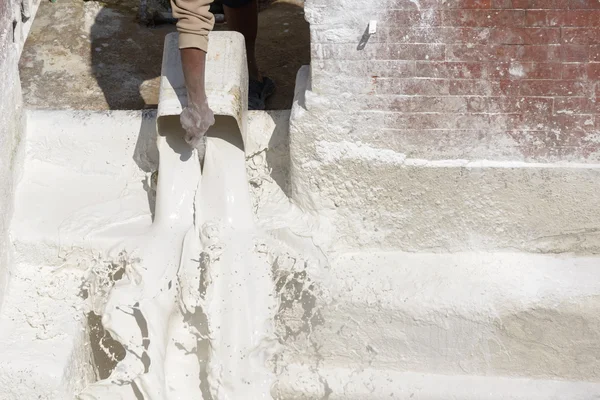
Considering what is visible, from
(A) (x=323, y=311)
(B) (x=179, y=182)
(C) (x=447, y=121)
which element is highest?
(C) (x=447, y=121)

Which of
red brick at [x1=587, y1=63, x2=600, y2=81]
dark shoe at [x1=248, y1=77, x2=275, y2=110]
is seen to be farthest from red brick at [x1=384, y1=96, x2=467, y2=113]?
dark shoe at [x1=248, y1=77, x2=275, y2=110]

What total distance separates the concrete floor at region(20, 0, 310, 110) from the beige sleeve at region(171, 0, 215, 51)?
1.51 m

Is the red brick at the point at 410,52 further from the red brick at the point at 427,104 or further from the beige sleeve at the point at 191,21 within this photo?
the beige sleeve at the point at 191,21

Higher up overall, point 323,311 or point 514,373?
point 323,311

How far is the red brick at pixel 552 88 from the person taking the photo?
11.4ft

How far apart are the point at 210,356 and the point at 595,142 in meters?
1.73

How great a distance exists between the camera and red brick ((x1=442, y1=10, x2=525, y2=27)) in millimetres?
3396

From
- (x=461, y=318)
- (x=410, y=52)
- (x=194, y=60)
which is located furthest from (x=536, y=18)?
(x=194, y=60)

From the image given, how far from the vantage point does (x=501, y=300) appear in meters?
3.55

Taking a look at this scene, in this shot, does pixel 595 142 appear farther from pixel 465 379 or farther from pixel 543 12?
pixel 465 379

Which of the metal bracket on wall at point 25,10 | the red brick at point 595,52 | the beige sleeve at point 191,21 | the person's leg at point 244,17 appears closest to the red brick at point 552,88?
the red brick at point 595,52

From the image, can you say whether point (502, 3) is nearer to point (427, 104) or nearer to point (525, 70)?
point (525, 70)

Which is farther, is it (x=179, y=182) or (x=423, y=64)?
(x=179, y=182)

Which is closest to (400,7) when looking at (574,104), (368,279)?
(574,104)
